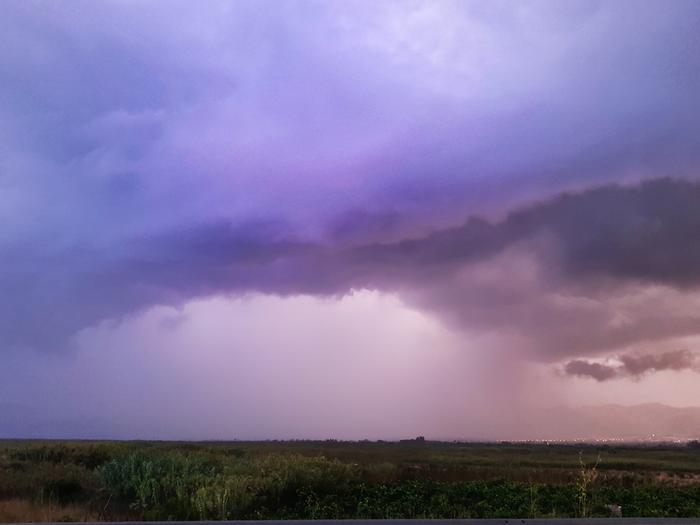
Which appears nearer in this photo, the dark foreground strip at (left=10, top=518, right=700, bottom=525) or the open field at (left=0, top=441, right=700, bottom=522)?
the dark foreground strip at (left=10, top=518, right=700, bottom=525)

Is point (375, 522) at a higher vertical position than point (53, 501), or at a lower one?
higher

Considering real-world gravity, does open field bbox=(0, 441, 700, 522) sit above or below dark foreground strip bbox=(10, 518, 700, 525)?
below

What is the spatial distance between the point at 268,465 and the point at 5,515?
32.7 ft

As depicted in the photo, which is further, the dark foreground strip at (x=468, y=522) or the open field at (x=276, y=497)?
the open field at (x=276, y=497)

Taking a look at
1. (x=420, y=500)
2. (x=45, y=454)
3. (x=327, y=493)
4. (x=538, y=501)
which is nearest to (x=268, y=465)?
(x=327, y=493)

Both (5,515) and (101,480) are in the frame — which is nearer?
(5,515)

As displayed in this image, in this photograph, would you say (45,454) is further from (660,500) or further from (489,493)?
(660,500)

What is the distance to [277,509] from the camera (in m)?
14.5

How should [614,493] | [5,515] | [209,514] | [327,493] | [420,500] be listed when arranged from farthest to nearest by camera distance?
[614,493] → [327,493] → [420,500] → [209,514] → [5,515]

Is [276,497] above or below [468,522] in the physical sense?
below

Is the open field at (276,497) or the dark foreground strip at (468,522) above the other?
the dark foreground strip at (468,522)

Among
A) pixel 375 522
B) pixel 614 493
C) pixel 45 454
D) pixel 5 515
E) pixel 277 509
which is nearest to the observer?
pixel 375 522

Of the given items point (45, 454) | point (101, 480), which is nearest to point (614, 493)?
point (101, 480)

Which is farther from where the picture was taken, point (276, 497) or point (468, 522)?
point (276, 497)
